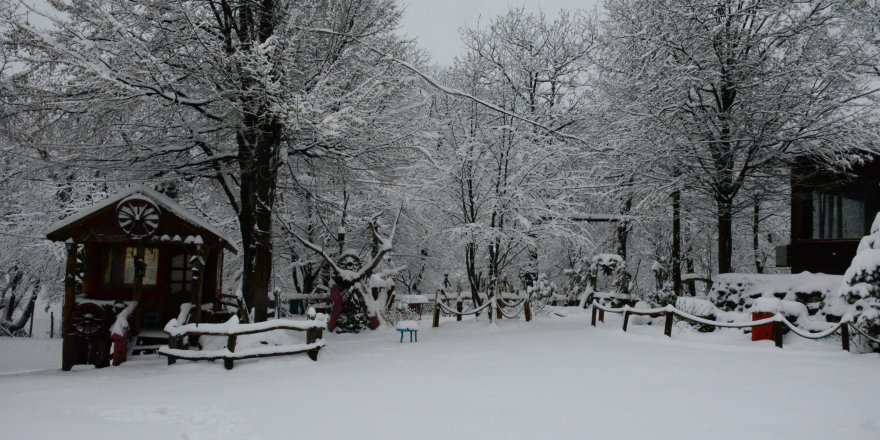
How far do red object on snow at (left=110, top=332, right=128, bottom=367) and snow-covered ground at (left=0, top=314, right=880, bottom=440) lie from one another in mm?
638

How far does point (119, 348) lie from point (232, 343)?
2833 mm

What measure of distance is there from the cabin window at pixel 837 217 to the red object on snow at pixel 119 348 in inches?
748

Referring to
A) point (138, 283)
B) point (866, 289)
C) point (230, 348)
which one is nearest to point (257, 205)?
point (138, 283)

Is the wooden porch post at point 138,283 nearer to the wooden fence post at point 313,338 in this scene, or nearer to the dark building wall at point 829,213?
the wooden fence post at point 313,338

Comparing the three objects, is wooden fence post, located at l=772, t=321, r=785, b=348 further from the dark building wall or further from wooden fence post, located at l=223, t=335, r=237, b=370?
wooden fence post, located at l=223, t=335, r=237, b=370

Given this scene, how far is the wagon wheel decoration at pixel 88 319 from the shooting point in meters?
11.7

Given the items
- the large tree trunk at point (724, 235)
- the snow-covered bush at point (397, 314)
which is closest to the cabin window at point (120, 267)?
the snow-covered bush at point (397, 314)

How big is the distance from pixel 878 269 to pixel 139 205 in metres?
14.4

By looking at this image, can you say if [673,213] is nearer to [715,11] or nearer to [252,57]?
[715,11]

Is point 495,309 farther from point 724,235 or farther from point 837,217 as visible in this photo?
point 837,217

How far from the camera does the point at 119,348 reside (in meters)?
11.6

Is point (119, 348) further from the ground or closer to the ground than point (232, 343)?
closer to the ground

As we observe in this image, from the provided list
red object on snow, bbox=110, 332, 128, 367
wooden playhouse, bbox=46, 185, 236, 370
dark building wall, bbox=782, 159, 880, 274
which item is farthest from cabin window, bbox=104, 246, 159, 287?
dark building wall, bbox=782, 159, 880, 274

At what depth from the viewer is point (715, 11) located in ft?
52.3
